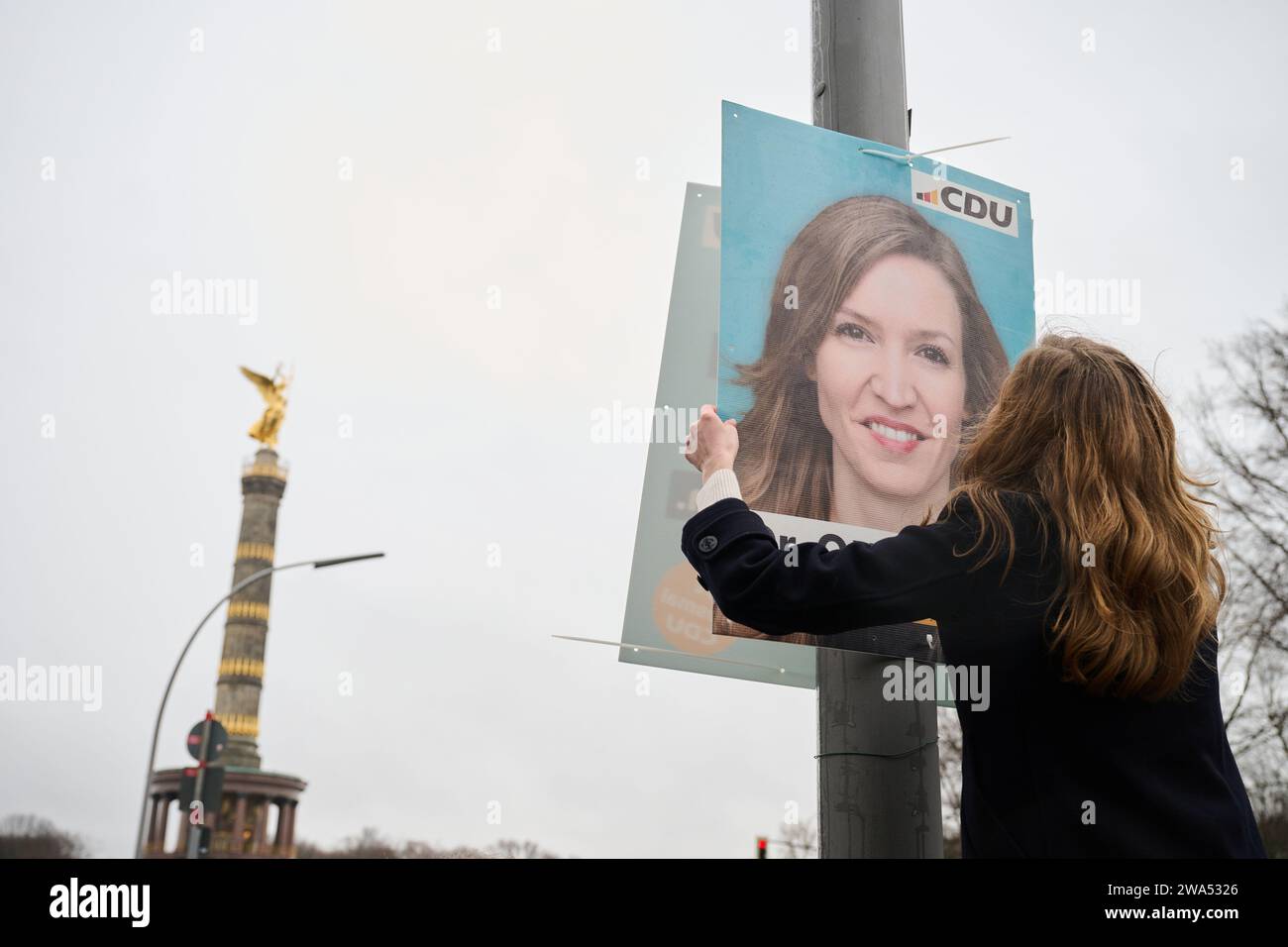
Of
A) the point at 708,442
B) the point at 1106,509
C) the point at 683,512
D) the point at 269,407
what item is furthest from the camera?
the point at 269,407

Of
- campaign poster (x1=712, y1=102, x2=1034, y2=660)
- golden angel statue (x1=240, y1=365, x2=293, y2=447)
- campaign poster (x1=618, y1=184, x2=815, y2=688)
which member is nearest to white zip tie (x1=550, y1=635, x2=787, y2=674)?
campaign poster (x1=618, y1=184, x2=815, y2=688)

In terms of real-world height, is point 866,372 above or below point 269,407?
below

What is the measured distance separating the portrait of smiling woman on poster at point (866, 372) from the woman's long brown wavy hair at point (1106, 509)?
79 cm

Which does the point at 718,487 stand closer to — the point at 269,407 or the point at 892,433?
the point at 892,433

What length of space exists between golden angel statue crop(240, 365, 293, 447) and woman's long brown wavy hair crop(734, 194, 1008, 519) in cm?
6174

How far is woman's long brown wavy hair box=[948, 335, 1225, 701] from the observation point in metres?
2.19

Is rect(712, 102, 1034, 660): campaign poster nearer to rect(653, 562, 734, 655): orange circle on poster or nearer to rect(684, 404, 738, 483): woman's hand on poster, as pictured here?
rect(684, 404, 738, 483): woman's hand on poster

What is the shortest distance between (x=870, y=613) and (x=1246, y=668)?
18510mm

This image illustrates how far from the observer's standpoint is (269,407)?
62.6 metres

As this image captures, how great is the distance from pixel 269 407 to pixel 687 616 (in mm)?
61517

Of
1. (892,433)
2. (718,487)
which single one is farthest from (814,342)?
(718,487)
